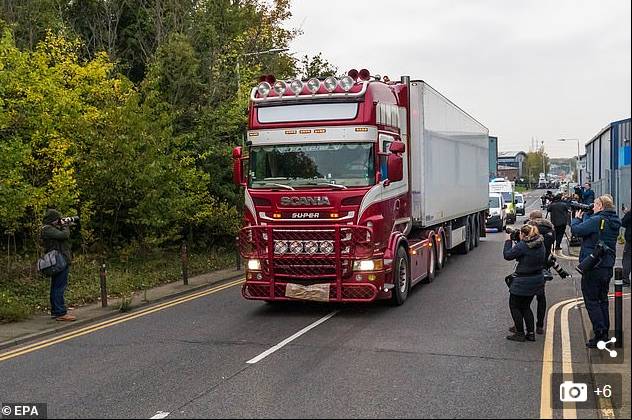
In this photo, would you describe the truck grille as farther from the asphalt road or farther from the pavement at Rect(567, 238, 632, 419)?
the pavement at Rect(567, 238, 632, 419)

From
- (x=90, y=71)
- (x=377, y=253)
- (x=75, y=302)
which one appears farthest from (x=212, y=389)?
(x=90, y=71)

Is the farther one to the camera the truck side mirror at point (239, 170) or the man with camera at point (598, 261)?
the truck side mirror at point (239, 170)

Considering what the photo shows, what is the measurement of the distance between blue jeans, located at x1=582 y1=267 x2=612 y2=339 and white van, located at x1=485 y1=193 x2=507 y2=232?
24.3 m

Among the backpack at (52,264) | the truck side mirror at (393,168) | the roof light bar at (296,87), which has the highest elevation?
the roof light bar at (296,87)

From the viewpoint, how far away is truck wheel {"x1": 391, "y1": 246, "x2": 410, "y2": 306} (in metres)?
11.3

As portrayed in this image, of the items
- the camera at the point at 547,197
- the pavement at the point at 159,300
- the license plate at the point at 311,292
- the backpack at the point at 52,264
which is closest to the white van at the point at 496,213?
the camera at the point at 547,197

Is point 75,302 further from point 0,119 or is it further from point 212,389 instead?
point 212,389

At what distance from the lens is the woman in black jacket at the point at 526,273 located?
8.52 metres

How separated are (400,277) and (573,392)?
5232mm

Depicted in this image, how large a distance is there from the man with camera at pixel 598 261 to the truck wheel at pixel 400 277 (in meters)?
3.52

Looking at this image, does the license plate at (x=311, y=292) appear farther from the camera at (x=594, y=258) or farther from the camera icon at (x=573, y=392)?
the camera icon at (x=573, y=392)

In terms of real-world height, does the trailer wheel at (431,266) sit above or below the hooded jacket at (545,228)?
below

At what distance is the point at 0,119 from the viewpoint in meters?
12.5

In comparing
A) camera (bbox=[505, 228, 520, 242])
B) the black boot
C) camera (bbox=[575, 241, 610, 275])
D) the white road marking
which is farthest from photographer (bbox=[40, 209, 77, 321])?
camera (bbox=[575, 241, 610, 275])
